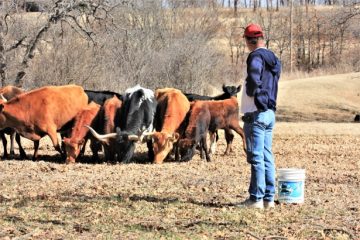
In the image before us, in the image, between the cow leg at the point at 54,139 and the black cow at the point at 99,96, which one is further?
the black cow at the point at 99,96

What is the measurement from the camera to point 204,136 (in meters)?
15.4

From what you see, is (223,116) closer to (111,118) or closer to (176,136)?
(176,136)

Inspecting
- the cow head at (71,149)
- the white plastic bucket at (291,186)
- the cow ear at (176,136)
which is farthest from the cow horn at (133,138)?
the white plastic bucket at (291,186)

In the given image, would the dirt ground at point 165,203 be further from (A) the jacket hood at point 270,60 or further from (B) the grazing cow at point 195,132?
(A) the jacket hood at point 270,60

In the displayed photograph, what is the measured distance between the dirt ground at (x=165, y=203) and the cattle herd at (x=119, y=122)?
109 centimetres

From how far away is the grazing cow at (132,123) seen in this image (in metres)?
14.9

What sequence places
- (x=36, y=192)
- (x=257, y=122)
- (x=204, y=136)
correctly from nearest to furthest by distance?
(x=257, y=122), (x=36, y=192), (x=204, y=136)

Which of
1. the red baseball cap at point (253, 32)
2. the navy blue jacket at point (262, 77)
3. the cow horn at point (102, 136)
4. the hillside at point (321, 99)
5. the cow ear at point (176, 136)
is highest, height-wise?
the red baseball cap at point (253, 32)

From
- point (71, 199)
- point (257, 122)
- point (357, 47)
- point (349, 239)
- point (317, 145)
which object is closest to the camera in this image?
point (349, 239)

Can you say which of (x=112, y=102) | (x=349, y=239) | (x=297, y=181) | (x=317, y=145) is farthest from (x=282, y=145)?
(x=349, y=239)

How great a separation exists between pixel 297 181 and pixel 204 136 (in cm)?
658

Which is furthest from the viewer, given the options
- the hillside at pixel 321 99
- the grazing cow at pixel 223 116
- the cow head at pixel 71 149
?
the hillside at pixel 321 99

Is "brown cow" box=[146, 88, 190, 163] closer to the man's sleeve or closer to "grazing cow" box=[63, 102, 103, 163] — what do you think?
"grazing cow" box=[63, 102, 103, 163]

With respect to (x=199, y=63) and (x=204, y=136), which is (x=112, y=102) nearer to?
(x=204, y=136)
